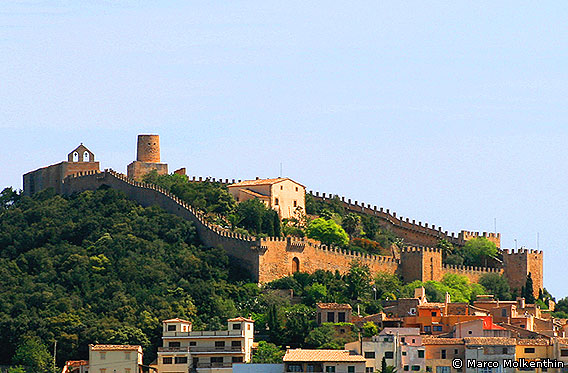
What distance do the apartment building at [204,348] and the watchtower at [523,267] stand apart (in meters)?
25.4

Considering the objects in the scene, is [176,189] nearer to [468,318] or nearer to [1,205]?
[1,205]

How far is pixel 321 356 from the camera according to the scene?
250ft

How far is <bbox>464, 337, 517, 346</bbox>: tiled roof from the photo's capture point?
77.0 meters

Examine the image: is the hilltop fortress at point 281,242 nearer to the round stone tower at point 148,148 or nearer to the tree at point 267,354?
the round stone tower at point 148,148

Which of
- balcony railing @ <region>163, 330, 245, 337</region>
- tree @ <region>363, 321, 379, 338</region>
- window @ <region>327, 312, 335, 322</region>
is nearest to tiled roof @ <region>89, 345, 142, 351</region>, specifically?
balcony railing @ <region>163, 330, 245, 337</region>

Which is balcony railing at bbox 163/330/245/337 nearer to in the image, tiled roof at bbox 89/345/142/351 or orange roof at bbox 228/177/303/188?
tiled roof at bbox 89/345/142/351

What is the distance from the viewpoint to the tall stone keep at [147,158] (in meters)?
107

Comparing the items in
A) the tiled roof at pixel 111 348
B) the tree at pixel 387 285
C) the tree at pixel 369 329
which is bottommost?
the tiled roof at pixel 111 348

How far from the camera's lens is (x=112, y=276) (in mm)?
92062

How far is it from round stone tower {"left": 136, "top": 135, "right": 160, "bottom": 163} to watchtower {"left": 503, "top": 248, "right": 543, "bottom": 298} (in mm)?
22796

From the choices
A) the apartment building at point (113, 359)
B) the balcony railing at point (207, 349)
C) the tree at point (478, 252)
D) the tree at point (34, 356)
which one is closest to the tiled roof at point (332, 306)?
the balcony railing at point (207, 349)

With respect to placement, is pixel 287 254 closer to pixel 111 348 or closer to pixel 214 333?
pixel 214 333

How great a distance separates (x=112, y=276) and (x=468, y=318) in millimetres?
19661

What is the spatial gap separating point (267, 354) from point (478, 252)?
28.4m
